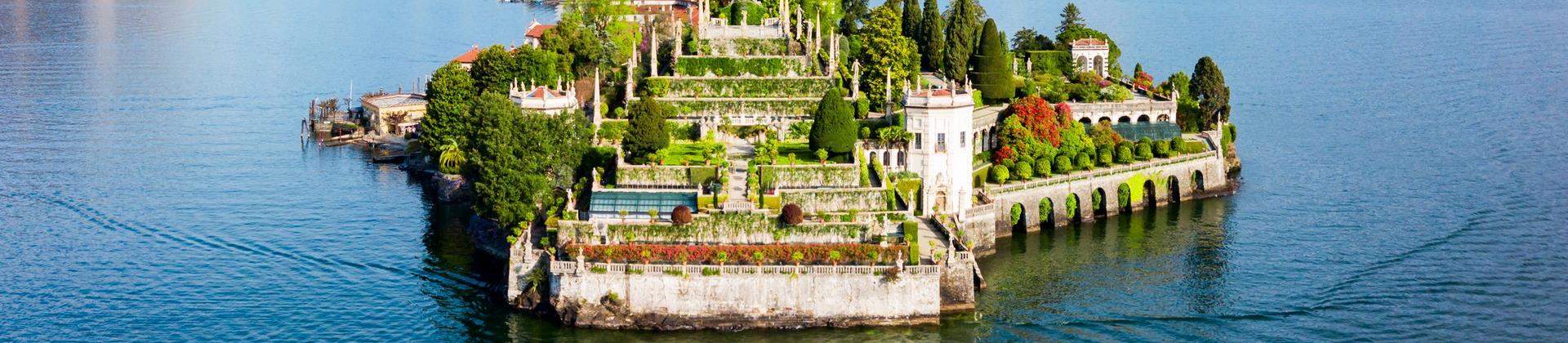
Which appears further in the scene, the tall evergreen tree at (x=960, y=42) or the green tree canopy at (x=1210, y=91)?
the green tree canopy at (x=1210, y=91)

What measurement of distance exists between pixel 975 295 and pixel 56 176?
6603 cm

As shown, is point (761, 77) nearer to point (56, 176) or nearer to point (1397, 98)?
point (56, 176)

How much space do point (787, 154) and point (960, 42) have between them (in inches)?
1401

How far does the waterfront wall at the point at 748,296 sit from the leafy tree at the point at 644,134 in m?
13.9

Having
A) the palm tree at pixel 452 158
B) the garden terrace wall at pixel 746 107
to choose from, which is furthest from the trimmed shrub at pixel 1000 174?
the palm tree at pixel 452 158

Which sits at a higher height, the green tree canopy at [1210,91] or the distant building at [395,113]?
the green tree canopy at [1210,91]

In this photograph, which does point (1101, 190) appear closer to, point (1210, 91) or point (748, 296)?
point (1210, 91)

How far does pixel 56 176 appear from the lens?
124 m

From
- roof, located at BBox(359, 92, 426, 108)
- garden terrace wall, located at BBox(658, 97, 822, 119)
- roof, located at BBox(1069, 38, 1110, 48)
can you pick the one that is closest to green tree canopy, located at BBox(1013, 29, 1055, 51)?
roof, located at BBox(1069, 38, 1110, 48)

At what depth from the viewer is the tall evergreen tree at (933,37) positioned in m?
137

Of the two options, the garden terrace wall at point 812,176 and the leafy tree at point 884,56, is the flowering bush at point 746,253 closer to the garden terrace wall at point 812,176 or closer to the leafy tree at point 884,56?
the garden terrace wall at point 812,176

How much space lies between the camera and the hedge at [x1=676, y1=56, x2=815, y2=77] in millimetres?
116812

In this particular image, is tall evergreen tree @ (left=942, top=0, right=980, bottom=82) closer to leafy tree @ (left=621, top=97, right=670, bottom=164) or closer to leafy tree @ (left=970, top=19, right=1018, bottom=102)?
leafy tree @ (left=970, top=19, right=1018, bottom=102)

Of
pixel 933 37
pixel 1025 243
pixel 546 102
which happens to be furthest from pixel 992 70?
pixel 546 102
